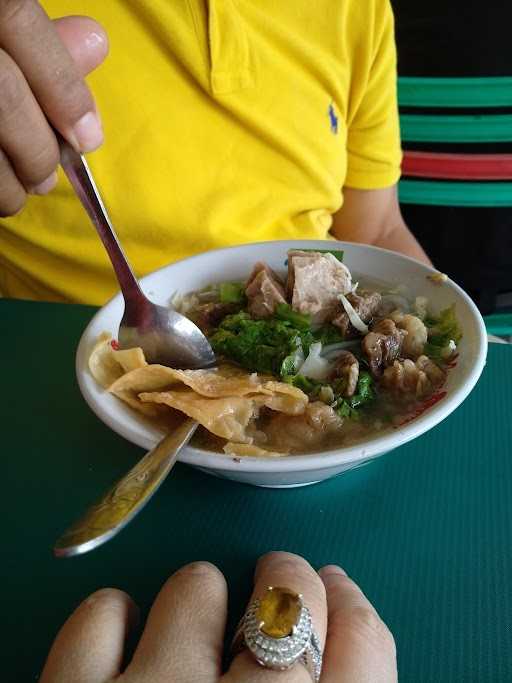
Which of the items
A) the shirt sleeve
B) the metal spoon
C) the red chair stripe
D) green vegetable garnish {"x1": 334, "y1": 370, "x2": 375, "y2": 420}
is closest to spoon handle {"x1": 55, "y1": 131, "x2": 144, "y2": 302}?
the metal spoon

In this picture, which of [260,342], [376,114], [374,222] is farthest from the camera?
[374,222]

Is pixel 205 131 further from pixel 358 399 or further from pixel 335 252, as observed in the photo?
pixel 358 399

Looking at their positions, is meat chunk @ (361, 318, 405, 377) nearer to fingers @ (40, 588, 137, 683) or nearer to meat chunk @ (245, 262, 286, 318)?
meat chunk @ (245, 262, 286, 318)

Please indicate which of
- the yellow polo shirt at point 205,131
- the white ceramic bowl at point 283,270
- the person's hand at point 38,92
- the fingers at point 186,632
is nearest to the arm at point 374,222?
the yellow polo shirt at point 205,131

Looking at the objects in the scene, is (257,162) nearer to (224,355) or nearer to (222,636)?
(224,355)

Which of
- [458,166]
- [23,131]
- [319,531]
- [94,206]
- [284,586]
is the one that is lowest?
[458,166]

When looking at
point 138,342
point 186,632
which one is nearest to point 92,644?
point 186,632

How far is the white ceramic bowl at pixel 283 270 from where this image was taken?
2.12 feet

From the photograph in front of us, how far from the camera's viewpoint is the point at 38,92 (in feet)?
2.32

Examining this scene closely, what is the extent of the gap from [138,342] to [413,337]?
15.5 inches

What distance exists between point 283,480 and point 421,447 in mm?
256

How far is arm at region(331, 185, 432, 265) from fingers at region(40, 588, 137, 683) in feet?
3.97

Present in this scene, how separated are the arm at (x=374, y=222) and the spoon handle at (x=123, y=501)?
3.38ft

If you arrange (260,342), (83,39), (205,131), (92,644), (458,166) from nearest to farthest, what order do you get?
1. (92,644)
2. (83,39)
3. (260,342)
4. (205,131)
5. (458,166)
